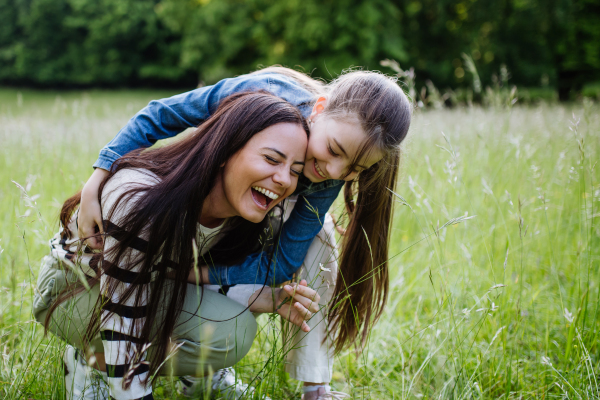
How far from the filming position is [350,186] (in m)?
1.73

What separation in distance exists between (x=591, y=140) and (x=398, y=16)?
15655mm

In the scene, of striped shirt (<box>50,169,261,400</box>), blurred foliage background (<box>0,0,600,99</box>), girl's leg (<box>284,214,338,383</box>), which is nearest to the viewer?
striped shirt (<box>50,169,261,400</box>)

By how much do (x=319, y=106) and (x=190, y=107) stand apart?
1.65ft

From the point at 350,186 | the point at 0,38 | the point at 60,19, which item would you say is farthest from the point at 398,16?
the point at 0,38

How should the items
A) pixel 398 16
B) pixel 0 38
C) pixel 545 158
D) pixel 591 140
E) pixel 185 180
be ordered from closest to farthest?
1. pixel 185 180
2. pixel 591 140
3. pixel 545 158
4. pixel 398 16
5. pixel 0 38

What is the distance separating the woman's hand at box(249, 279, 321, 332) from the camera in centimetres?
134

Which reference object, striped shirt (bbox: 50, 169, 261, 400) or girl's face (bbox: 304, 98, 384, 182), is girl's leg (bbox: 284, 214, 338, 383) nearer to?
girl's face (bbox: 304, 98, 384, 182)

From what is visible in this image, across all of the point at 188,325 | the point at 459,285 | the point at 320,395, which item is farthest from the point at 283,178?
the point at 459,285

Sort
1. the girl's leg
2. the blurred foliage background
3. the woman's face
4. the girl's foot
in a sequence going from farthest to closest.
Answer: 1. the blurred foliage background
2. the girl's leg
3. the girl's foot
4. the woman's face

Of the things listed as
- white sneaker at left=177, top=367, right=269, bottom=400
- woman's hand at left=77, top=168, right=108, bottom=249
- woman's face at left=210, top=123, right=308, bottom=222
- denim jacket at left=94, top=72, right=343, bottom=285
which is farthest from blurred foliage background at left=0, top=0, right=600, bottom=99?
woman's hand at left=77, top=168, right=108, bottom=249

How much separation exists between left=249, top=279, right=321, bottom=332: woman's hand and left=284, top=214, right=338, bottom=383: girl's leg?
0.11m

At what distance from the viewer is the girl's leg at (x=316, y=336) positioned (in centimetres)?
157

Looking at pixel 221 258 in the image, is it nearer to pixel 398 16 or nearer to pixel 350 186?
pixel 350 186

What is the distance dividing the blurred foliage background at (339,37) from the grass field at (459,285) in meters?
9.34
